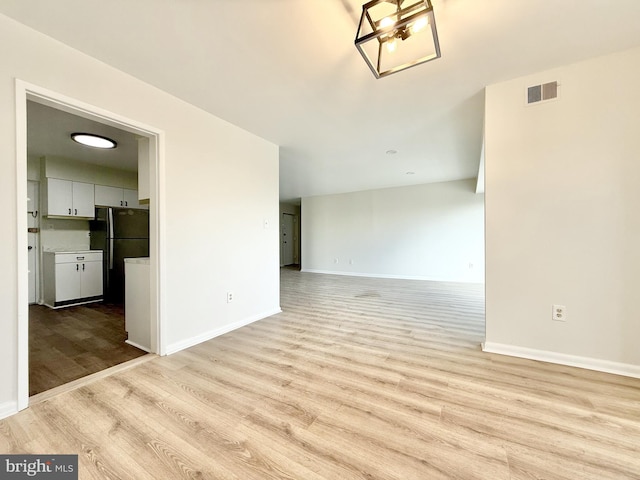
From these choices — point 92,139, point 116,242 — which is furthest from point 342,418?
point 116,242

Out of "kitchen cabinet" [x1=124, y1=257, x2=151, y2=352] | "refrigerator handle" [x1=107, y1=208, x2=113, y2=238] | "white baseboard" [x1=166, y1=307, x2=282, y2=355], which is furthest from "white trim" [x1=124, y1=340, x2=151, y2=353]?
"refrigerator handle" [x1=107, y1=208, x2=113, y2=238]

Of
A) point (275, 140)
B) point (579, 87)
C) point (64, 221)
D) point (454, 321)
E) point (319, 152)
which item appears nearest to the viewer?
point (579, 87)

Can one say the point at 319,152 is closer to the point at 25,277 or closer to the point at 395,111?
the point at 395,111

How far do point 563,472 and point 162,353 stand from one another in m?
2.76

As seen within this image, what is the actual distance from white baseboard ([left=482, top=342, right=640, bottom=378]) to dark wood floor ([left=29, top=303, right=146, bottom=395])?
10.9 feet

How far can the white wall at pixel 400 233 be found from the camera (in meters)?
6.02

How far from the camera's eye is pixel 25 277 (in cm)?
157

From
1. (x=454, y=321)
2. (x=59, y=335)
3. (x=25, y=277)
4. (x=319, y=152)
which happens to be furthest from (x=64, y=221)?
(x=454, y=321)

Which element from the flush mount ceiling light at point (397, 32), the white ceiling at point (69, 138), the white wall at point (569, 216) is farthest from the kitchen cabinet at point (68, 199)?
the white wall at point (569, 216)

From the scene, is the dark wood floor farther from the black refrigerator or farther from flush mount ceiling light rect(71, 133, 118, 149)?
flush mount ceiling light rect(71, 133, 118, 149)

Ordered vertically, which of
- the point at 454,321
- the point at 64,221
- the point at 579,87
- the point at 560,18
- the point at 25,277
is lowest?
the point at 454,321

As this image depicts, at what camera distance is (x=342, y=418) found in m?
1.47

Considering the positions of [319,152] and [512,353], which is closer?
[512,353]

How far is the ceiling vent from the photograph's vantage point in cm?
211
